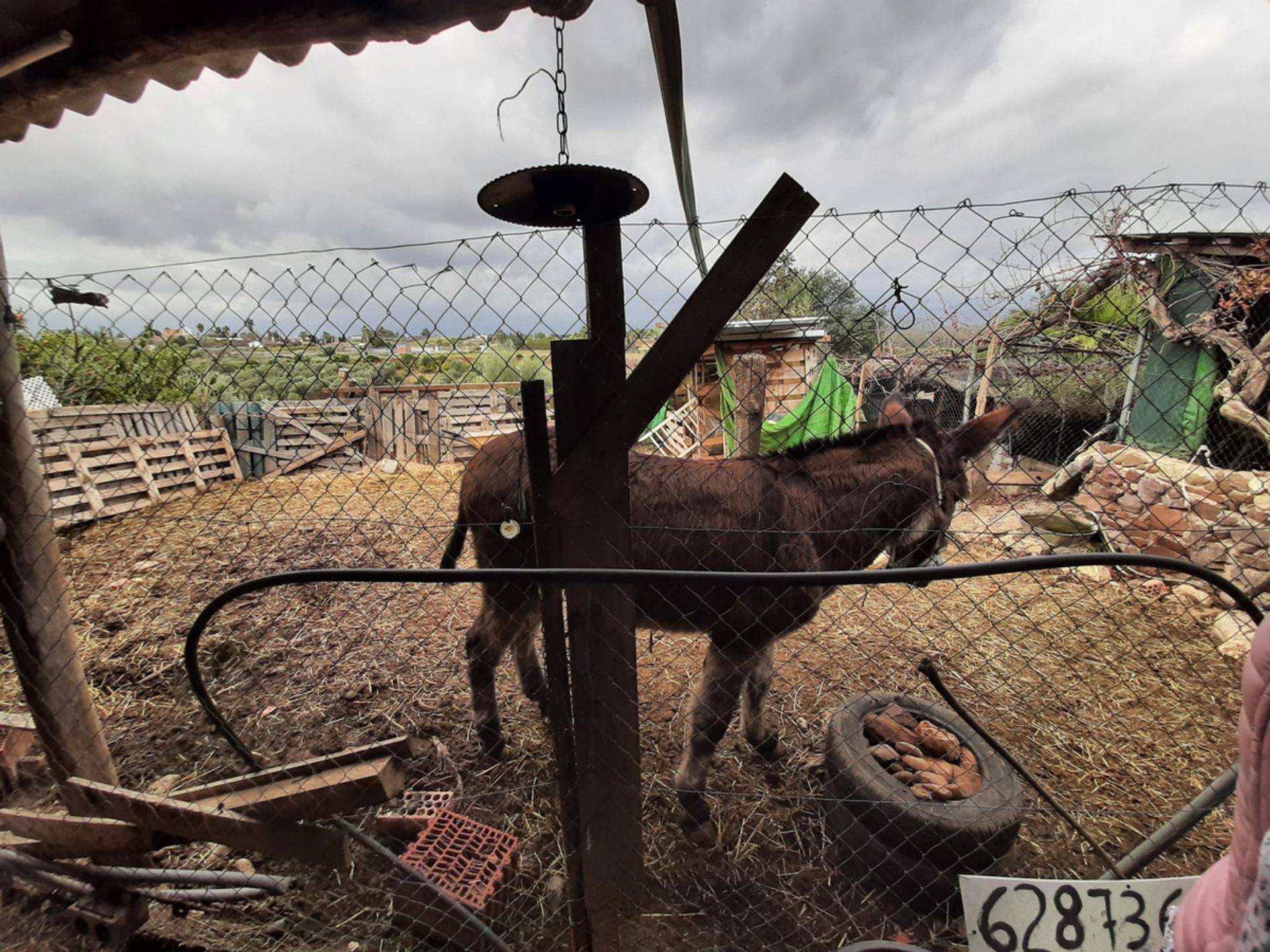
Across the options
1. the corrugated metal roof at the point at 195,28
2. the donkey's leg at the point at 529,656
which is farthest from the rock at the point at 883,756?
the corrugated metal roof at the point at 195,28

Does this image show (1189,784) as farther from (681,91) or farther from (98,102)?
(98,102)

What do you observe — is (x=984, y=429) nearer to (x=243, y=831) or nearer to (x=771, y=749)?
(x=771, y=749)

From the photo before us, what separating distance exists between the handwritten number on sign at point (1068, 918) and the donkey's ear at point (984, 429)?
203cm

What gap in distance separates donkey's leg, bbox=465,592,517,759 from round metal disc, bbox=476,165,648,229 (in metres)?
2.45

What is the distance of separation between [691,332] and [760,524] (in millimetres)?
1685

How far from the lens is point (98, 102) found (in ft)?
7.50

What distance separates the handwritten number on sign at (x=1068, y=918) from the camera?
1.56m

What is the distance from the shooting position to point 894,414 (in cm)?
330

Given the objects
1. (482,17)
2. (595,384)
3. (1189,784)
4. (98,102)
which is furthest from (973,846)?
(98,102)

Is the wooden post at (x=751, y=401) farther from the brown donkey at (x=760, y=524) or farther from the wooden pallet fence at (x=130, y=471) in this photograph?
the wooden pallet fence at (x=130, y=471)

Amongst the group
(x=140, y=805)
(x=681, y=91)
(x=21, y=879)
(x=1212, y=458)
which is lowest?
(x=21, y=879)

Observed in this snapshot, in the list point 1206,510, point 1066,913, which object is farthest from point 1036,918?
point 1206,510

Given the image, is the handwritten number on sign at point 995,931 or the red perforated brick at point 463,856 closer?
the handwritten number on sign at point 995,931

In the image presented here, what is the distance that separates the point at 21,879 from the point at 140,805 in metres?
0.88
